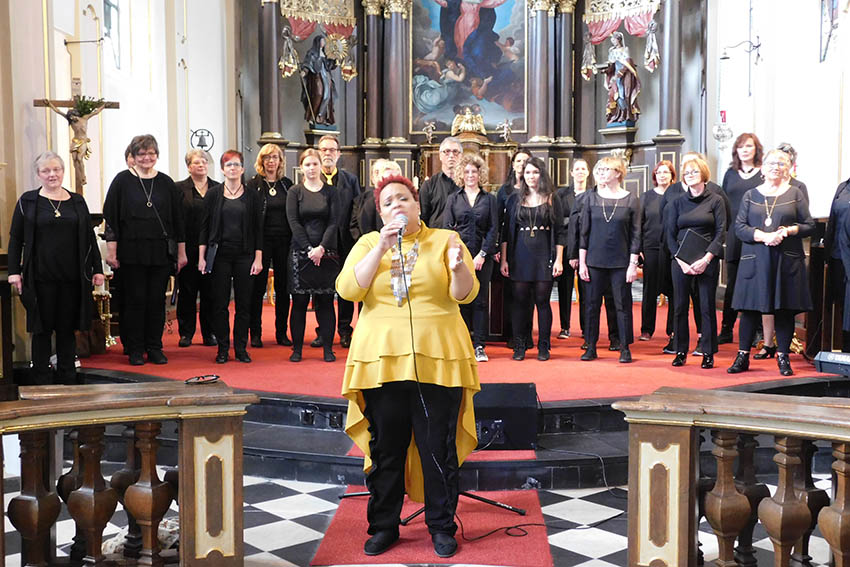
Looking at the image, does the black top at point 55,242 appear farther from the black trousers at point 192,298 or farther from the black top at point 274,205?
the black top at point 274,205

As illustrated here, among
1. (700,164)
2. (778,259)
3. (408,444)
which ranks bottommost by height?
(408,444)

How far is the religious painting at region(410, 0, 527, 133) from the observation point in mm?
14742

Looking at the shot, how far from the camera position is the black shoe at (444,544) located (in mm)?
3455

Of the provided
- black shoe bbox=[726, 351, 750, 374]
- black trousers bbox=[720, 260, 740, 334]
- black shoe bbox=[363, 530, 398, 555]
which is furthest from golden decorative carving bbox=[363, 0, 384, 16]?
black shoe bbox=[363, 530, 398, 555]

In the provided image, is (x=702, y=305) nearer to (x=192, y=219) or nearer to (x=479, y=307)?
(x=479, y=307)

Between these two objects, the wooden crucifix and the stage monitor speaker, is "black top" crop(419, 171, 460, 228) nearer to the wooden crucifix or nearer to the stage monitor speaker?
the stage monitor speaker

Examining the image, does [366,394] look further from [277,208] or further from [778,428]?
[277,208]

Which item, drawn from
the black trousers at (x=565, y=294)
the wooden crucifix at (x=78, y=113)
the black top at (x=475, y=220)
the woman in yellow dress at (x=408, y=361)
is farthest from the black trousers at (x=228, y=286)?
the woman in yellow dress at (x=408, y=361)

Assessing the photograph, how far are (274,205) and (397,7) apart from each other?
28.1 ft

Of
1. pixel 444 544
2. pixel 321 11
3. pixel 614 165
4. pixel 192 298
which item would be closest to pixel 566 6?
pixel 321 11

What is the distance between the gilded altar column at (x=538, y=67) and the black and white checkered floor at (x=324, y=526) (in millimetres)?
10275

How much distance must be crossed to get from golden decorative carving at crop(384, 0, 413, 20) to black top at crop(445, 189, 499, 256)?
8.91 metres

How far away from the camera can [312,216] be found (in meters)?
6.38

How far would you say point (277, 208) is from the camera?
6.88 m
